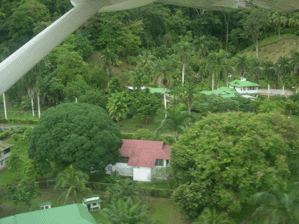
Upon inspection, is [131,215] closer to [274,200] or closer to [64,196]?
[64,196]

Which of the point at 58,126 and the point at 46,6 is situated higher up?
the point at 46,6

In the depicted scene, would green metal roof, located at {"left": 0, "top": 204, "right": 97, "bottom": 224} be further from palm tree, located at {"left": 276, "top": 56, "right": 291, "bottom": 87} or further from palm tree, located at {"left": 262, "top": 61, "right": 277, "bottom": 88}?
palm tree, located at {"left": 262, "top": 61, "right": 277, "bottom": 88}

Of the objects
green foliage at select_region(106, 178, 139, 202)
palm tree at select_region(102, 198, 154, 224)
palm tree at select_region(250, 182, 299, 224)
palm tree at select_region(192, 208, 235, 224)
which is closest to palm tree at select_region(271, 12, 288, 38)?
green foliage at select_region(106, 178, 139, 202)

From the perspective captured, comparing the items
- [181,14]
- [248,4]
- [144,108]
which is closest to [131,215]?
[248,4]

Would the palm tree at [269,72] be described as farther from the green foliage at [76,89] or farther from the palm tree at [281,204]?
the palm tree at [281,204]

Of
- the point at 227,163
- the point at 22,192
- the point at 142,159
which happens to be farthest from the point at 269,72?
the point at 22,192

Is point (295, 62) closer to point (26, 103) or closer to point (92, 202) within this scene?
point (92, 202)
